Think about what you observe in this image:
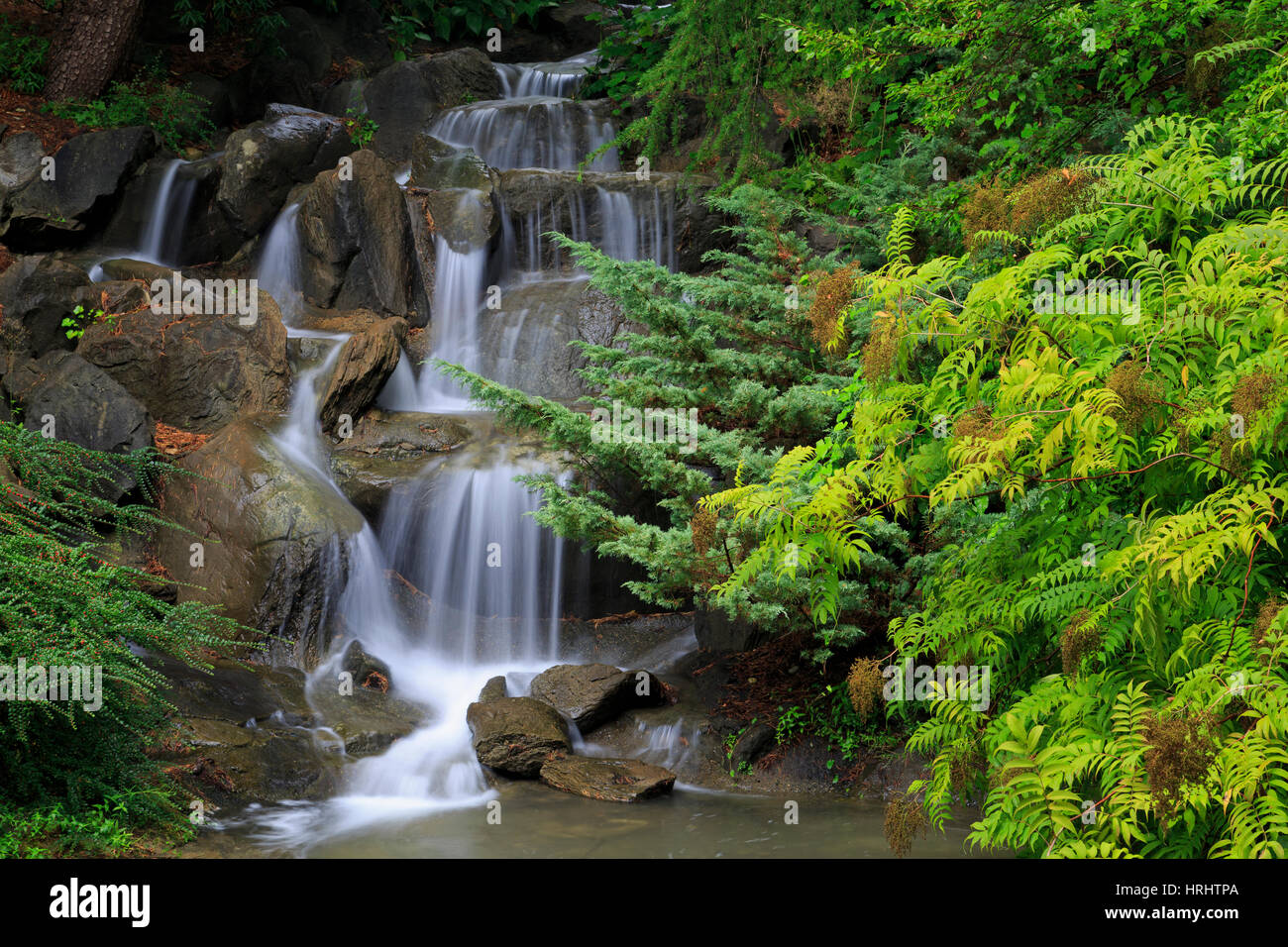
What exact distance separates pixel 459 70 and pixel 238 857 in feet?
51.3

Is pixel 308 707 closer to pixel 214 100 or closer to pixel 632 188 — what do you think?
pixel 632 188

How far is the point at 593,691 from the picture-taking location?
28.5 ft

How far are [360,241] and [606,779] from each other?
903cm

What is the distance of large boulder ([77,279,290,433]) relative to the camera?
39.0ft

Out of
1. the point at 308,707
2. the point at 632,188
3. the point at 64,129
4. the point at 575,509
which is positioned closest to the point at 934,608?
the point at 575,509

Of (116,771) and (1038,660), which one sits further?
(116,771)

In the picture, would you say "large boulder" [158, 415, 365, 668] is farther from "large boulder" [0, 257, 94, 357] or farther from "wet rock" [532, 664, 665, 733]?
"large boulder" [0, 257, 94, 357]

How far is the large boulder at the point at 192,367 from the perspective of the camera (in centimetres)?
1189

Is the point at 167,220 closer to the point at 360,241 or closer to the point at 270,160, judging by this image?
the point at 270,160

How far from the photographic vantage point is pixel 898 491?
4.31 metres

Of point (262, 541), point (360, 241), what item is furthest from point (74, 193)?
point (262, 541)

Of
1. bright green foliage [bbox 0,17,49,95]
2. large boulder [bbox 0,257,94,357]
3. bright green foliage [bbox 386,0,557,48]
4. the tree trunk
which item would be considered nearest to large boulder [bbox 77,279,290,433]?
large boulder [bbox 0,257,94,357]

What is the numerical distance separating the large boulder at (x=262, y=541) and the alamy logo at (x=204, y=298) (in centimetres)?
250

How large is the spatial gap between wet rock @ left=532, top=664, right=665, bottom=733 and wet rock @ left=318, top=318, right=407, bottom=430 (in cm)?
445
